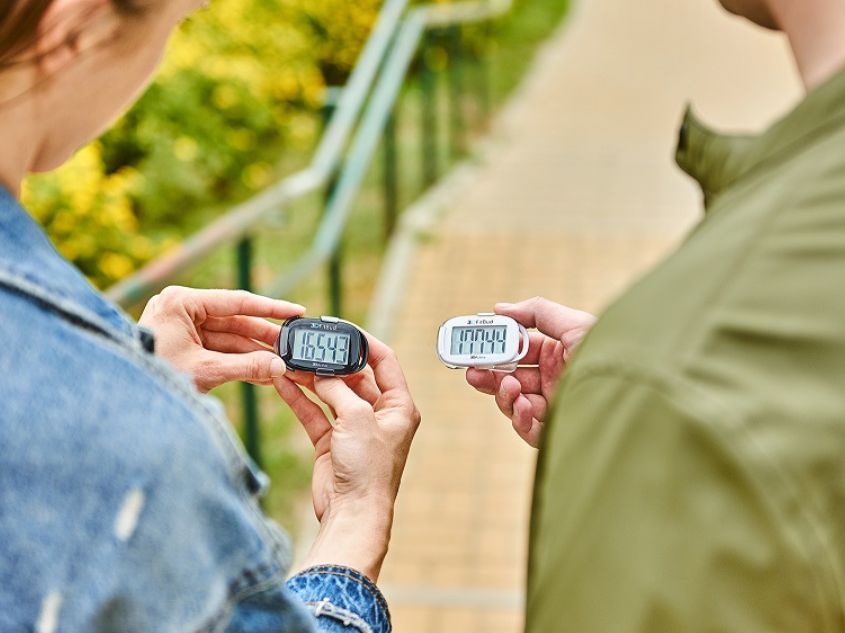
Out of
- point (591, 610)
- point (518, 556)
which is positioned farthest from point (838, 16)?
point (518, 556)

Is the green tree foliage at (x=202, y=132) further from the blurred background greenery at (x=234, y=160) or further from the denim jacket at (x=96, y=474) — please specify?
the denim jacket at (x=96, y=474)

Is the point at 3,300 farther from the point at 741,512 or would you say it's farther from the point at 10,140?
the point at 741,512

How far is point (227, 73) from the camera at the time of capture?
7.58 metres

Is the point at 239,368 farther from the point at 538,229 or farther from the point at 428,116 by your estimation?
the point at 428,116

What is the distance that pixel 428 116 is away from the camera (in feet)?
24.5

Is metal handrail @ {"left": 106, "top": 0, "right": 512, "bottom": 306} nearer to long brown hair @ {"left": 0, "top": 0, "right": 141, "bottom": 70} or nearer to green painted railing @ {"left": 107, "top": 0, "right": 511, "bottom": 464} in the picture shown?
green painted railing @ {"left": 107, "top": 0, "right": 511, "bottom": 464}

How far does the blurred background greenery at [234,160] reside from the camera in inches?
184

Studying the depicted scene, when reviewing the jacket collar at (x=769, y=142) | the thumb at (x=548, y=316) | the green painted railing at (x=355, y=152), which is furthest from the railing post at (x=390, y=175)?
the jacket collar at (x=769, y=142)

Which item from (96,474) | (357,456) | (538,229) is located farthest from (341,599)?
(538,229)

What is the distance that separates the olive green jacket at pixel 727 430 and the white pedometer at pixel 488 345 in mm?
759

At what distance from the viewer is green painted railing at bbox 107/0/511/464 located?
135 inches

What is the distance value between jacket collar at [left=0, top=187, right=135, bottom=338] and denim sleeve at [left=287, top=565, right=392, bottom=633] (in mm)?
550

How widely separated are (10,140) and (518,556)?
345 centimetres

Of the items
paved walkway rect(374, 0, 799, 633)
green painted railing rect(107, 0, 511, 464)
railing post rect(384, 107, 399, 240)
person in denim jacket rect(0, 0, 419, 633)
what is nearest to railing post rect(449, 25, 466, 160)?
green painted railing rect(107, 0, 511, 464)
